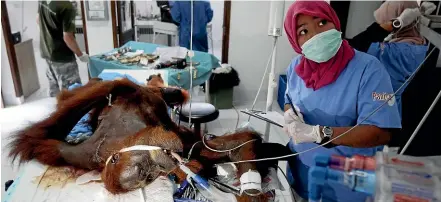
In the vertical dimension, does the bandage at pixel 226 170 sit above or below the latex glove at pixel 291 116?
below

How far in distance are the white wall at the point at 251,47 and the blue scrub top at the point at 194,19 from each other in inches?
16.2

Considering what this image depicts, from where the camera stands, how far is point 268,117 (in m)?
1.42

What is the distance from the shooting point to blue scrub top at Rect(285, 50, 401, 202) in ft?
3.32

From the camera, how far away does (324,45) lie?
1.08m

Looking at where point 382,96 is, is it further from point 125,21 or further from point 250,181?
point 125,21

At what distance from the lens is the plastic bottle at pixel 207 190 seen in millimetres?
988

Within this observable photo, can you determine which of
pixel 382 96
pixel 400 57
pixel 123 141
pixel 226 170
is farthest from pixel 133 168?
pixel 400 57

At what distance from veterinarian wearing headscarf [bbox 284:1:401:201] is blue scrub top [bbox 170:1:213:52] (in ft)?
9.08

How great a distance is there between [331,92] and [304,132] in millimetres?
196

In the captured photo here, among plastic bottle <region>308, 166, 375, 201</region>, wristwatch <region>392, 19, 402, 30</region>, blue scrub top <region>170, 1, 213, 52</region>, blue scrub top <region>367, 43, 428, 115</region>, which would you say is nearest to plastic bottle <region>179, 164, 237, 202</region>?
plastic bottle <region>308, 166, 375, 201</region>

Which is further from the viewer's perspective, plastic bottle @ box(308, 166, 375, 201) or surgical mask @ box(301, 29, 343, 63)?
surgical mask @ box(301, 29, 343, 63)

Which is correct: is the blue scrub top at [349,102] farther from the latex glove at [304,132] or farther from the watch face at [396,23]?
the watch face at [396,23]

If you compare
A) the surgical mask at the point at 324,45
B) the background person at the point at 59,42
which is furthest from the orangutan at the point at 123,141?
the background person at the point at 59,42

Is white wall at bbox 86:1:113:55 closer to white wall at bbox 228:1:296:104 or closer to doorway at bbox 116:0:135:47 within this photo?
doorway at bbox 116:0:135:47
